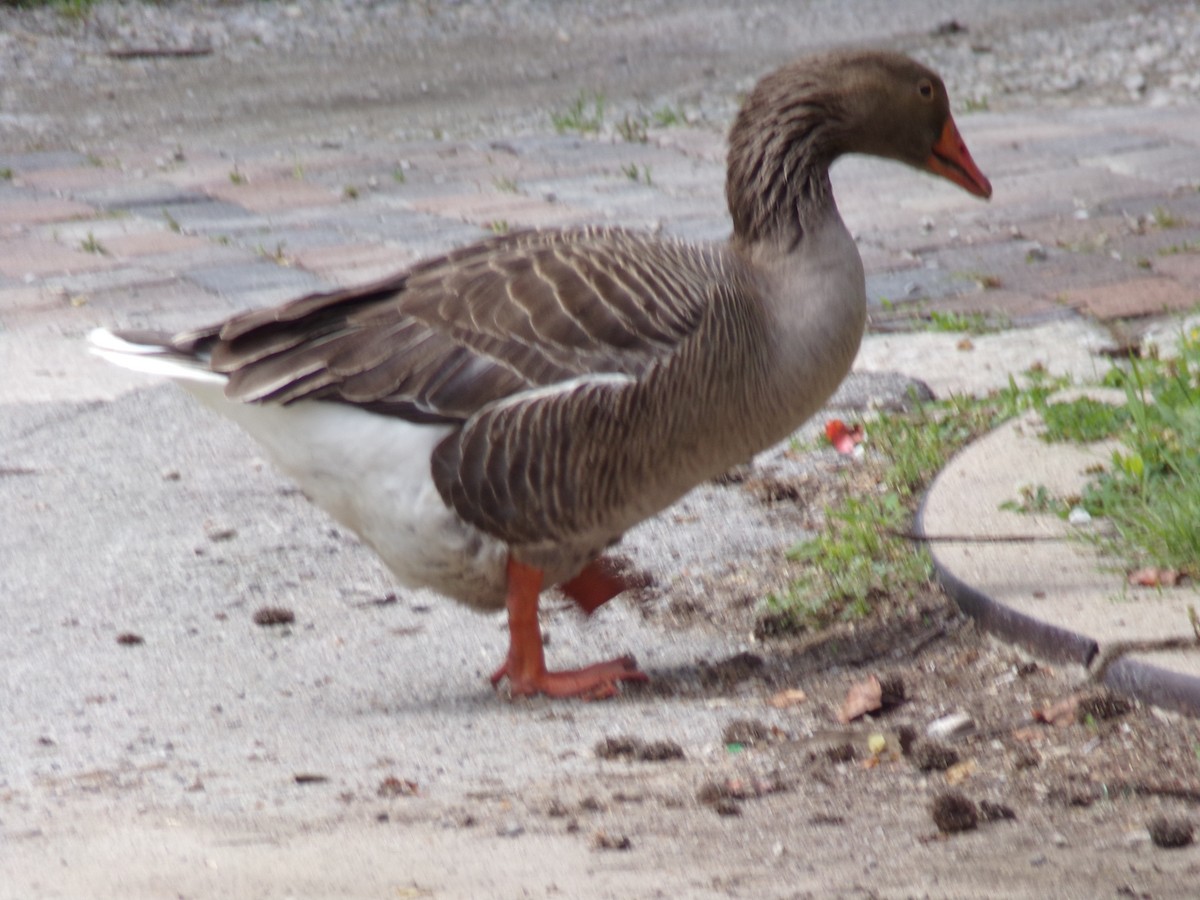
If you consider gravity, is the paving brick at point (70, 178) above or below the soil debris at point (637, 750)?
above

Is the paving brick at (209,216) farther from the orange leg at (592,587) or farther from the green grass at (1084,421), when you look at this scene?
the green grass at (1084,421)

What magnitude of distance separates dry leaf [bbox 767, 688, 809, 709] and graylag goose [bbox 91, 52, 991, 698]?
0.34 meters

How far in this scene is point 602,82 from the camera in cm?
1011

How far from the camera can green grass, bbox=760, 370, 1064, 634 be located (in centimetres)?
368

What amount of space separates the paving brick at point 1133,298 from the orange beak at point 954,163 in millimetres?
1496

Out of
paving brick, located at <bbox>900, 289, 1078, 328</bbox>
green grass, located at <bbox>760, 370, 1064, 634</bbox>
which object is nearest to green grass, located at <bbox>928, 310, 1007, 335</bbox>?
paving brick, located at <bbox>900, 289, 1078, 328</bbox>

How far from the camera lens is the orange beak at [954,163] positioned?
12.8 ft

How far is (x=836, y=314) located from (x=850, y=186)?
378cm

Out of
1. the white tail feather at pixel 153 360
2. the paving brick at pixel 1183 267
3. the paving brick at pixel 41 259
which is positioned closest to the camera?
the white tail feather at pixel 153 360

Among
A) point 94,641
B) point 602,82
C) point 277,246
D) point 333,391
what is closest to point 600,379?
point 333,391

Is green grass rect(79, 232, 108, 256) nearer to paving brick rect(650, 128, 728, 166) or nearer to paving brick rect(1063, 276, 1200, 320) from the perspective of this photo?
paving brick rect(650, 128, 728, 166)

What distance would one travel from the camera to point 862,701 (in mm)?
3197

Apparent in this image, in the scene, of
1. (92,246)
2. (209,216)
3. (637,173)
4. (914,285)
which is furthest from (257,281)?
(914,285)

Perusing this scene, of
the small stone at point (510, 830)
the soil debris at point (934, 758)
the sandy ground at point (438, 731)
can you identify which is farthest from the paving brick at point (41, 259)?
the soil debris at point (934, 758)
